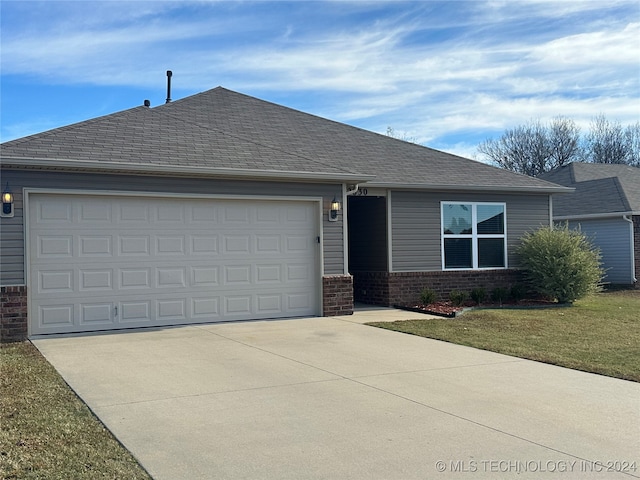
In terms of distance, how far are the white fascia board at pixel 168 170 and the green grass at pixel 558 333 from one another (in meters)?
3.16

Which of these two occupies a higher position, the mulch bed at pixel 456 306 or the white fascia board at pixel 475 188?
the white fascia board at pixel 475 188

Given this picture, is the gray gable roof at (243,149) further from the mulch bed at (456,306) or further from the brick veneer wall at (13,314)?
the mulch bed at (456,306)

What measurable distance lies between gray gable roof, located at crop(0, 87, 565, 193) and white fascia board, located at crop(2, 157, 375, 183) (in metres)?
0.02

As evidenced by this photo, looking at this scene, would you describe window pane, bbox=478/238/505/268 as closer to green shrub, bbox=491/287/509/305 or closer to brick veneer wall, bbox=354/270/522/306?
brick veneer wall, bbox=354/270/522/306

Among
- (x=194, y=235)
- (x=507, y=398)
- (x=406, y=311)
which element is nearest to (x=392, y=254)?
(x=406, y=311)

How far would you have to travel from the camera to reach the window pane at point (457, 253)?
1507 centimetres

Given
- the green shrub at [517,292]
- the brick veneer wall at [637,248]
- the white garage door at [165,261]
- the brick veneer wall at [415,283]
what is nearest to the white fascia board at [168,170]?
the white garage door at [165,261]

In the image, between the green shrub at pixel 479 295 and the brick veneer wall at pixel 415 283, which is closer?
the brick veneer wall at pixel 415 283

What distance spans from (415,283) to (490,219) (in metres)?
2.75

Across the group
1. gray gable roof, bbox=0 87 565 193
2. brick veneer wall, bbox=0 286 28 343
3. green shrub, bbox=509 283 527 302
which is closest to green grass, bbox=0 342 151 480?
brick veneer wall, bbox=0 286 28 343

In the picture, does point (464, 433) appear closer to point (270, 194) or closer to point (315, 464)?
point (315, 464)

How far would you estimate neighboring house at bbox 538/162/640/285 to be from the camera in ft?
66.5

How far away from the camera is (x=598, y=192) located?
22.7 m

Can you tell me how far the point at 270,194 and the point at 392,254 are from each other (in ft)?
12.9
